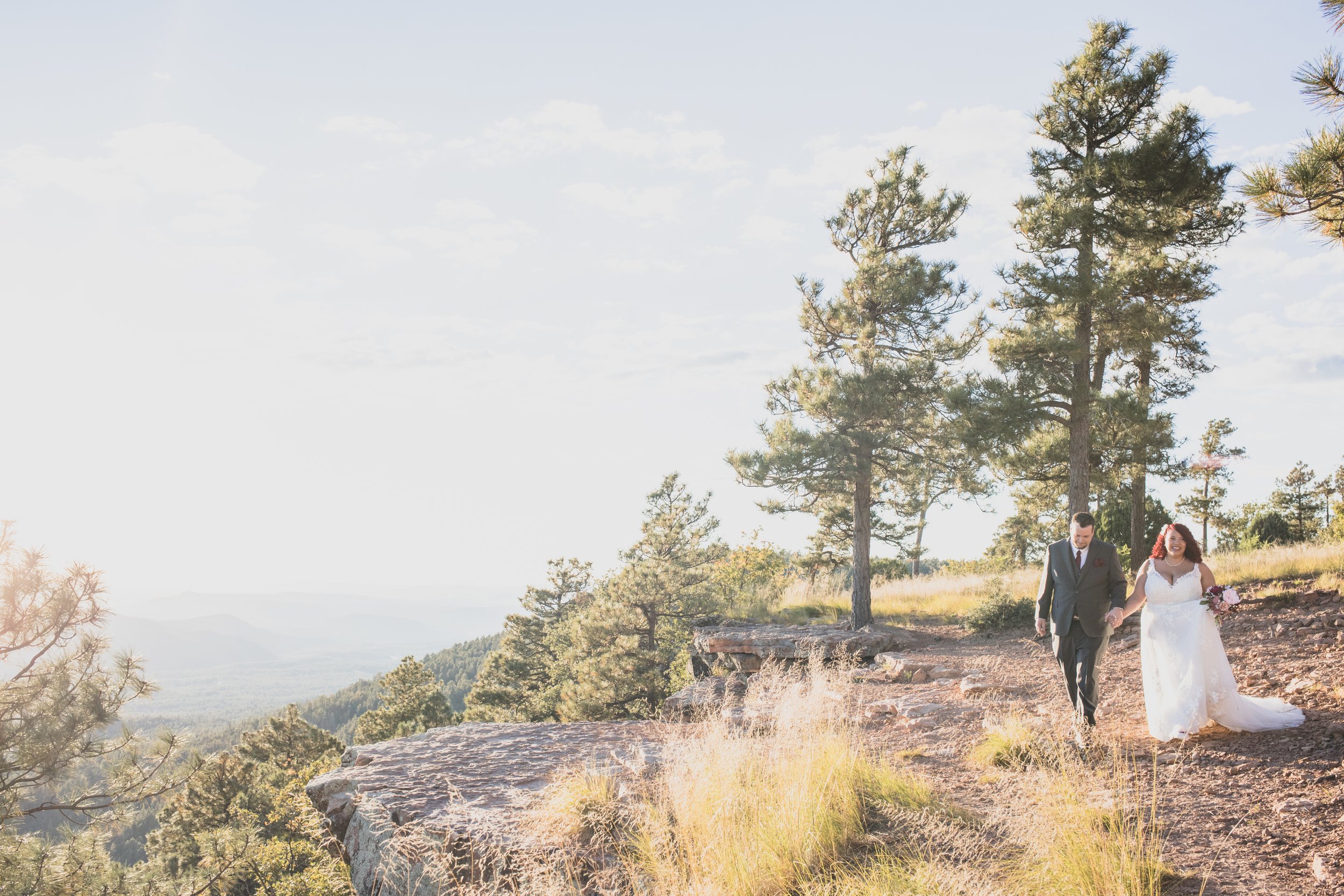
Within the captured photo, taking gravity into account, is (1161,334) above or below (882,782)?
above

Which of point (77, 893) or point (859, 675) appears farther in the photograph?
point (859, 675)

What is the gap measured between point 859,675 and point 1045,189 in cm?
998

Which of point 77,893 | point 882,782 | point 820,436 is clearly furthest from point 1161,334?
point 77,893

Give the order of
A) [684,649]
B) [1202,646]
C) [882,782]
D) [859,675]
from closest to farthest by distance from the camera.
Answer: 1. [882,782]
2. [1202,646]
3. [859,675]
4. [684,649]

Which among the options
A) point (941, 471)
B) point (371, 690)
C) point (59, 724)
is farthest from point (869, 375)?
point (371, 690)

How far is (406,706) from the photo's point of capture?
2797 centimetres

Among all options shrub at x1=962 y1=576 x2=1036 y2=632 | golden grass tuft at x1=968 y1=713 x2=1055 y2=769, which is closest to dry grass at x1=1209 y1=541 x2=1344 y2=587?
shrub at x1=962 y1=576 x2=1036 y2=632

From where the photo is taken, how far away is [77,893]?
9031 mm

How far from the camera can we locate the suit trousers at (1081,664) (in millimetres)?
5711

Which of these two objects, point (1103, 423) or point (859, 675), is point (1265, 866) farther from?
point (1103, 423)

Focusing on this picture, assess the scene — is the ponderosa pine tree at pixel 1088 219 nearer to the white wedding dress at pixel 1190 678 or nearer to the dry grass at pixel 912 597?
the dry grass at pixel 912 597

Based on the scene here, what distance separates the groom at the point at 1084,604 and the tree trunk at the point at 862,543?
880 centimetres

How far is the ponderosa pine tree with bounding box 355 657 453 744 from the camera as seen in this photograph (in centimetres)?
2800

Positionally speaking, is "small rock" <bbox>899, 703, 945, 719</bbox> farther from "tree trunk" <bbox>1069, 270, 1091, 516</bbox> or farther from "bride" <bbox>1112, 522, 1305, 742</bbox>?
"tree trunk" <bbox>1069, 270, 1091, 516</bbox>
